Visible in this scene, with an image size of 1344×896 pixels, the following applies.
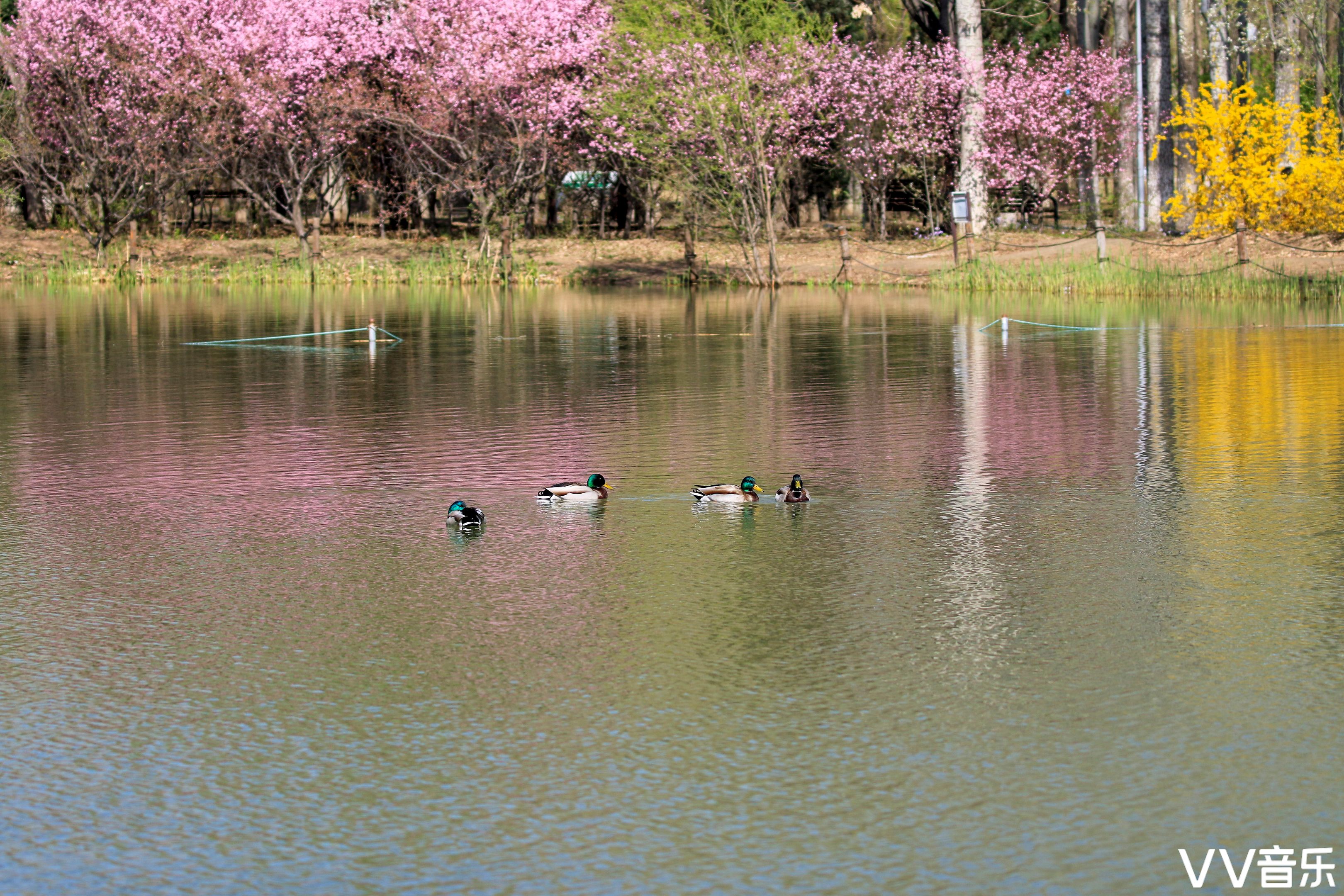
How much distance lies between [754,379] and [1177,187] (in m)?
30.3

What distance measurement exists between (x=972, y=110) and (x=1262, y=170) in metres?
12.0

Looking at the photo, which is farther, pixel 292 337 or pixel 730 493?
pixel 292 337

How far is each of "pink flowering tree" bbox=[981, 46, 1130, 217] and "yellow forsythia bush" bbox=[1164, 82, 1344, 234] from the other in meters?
10.8

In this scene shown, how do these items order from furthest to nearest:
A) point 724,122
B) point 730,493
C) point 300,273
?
point 300,273, point 724,122, point 730,493

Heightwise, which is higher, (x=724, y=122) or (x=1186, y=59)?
(x=1186, y=59)

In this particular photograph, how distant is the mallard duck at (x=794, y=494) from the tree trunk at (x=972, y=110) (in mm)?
37573

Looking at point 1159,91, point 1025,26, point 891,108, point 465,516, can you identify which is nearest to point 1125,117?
point 1159,91

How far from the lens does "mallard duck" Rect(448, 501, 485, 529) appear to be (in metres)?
11.2

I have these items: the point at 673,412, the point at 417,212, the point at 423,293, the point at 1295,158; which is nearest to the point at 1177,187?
the point at 1295,158

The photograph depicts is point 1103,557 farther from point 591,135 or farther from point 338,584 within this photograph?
point 591,135

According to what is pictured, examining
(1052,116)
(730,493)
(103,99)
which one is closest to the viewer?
(730,493)

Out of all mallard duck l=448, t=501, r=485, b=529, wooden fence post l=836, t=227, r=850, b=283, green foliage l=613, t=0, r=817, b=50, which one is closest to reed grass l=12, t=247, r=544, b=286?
green foliage l=613, t=0, r=817, b=50

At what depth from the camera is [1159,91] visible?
4906cm

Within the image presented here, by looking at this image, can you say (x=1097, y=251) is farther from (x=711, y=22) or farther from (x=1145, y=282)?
(x=711, y=22)
